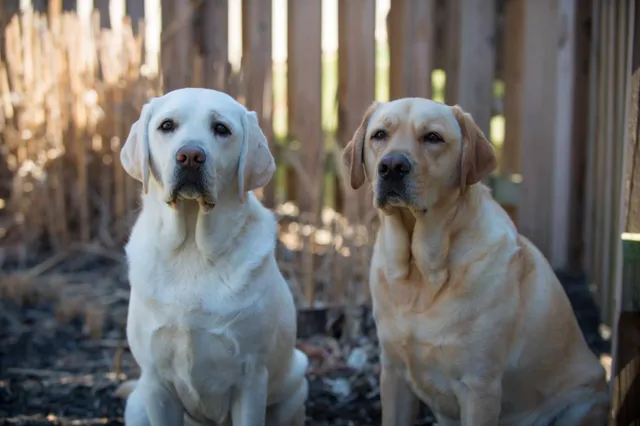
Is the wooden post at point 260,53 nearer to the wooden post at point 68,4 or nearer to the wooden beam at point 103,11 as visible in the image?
the wooden beam at point 103,11

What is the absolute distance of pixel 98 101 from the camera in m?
6.26

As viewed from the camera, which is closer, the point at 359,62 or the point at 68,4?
the point at 359,62

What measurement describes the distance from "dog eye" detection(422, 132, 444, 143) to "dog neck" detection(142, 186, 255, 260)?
708 millimetres

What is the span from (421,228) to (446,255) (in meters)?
0.14

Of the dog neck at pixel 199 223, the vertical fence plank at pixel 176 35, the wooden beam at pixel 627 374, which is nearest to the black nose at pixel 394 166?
the dog neck at pixel 199 223

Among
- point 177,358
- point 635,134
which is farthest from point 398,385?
point 635,134

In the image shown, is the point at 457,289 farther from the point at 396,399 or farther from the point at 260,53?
the point at 260,53

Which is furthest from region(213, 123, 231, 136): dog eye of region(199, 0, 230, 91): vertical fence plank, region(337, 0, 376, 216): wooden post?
region(199, 0, 230, 91): vertical fence plank

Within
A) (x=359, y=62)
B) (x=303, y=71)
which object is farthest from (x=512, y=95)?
(x=303, y=71)

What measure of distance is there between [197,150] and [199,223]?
31cm

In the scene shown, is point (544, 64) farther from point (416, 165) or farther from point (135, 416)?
point (135, 416)

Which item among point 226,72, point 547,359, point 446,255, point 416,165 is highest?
point 226,72

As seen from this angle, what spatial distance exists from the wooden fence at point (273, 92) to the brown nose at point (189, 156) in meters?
2.46

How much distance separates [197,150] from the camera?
122 inches
